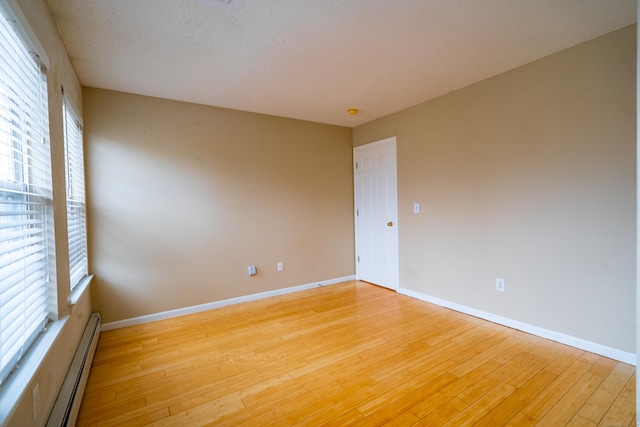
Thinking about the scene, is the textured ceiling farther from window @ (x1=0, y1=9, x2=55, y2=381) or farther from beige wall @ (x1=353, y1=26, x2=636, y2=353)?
window @ (x1=0, y1=9, x2=55, y2=381)

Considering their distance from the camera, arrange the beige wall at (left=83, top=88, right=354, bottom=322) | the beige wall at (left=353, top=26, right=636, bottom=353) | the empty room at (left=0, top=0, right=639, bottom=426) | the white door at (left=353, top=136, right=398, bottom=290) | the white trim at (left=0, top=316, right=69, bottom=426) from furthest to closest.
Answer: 1. the white door at (left=353, top=136, right=398, bottom=290)
2. the beige wall at (left=83, top=88, right=354, bottom=322)
3. the beige wall at (left=353, top=26, right=636, bottom=353)
4. the empty room at (left=0, top=0, right=639, bottom=426)
5. the white trim at (left=0, top=316, right=69, bottom=426)

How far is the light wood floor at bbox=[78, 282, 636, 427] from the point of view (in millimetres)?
1717

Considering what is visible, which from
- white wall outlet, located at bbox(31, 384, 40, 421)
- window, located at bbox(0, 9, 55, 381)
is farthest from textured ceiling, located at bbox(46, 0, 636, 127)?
white wall outlet, located at bbox(31, 384, 40, 421)

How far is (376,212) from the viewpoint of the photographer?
4320 millimetres

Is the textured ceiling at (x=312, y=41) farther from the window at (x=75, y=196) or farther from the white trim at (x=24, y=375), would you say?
the white trim at (x=24, y=375)

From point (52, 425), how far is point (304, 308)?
2.38 meters

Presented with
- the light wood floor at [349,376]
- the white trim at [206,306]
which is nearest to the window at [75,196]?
the white trim at [206,306]

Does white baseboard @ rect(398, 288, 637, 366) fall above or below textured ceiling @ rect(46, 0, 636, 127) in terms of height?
below

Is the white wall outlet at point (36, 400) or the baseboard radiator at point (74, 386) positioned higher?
the white wall outlet at point (36, 400)

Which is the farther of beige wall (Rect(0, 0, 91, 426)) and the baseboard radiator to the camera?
the baseboard radiator

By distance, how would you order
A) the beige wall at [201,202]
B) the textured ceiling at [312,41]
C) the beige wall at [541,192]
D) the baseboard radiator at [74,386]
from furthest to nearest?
the beige wall at [201,202] < the beige wall at [541,192] < the textured ceiling at [312,41] < the baseboard radiator at [74,386]

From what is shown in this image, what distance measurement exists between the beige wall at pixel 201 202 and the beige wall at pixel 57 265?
0.74 meters

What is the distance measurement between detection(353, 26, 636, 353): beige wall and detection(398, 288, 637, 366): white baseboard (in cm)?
4

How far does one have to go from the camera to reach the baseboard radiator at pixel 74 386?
146 cm
